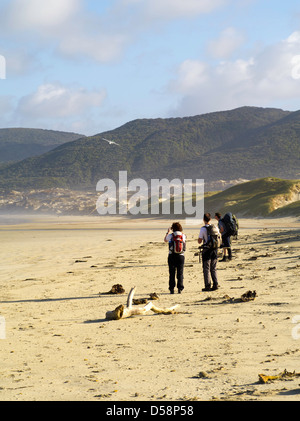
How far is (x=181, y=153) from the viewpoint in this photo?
164 meters

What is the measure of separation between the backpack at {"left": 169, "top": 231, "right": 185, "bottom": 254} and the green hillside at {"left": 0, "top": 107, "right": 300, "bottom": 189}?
384ft

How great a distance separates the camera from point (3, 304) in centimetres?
1095

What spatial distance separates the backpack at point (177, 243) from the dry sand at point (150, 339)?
3.00 ft

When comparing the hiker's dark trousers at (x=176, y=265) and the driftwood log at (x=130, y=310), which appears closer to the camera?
the driftwood log at (x=130, y=310)

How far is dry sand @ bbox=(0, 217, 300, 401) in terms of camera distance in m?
5.46

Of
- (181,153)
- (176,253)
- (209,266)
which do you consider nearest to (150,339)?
(176,253)

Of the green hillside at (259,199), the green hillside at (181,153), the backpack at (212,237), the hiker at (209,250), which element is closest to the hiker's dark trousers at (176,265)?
the hiker at (209,250)

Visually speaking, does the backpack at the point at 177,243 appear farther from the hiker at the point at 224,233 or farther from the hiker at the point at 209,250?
the hiker at the point at 224,233

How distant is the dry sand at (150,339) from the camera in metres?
5.46

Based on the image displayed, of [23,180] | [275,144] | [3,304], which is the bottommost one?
[3,304]

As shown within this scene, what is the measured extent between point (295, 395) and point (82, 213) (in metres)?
81.1

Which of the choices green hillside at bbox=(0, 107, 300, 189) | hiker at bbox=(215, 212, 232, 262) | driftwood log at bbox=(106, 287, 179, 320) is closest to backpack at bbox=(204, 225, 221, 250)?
driftwood log at bbox=(106, 287, 179, 320)

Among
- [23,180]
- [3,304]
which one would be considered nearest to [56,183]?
[23,180]
